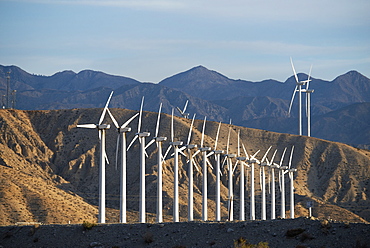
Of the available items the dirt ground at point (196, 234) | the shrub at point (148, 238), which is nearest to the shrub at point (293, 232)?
the dirt ground at point (196, 234)

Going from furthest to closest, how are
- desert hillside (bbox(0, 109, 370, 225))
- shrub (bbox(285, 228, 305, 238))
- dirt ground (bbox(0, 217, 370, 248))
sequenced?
desert hillside (bbox(0, 109, 370, 225)) → shrub (bbox(285, 228, 305, 238)) → dirt ground (bbox(0, 217, 370, 248))

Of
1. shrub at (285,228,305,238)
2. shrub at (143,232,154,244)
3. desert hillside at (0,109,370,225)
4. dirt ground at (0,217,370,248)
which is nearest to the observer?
dirt ground at (0,217,370,248)

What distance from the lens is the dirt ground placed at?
5856 centimetres

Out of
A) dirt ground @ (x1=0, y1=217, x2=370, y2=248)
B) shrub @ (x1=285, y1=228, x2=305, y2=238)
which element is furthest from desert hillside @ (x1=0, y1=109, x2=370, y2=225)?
shrub @ (x1=285, y1=228, x2=305, y2=238)

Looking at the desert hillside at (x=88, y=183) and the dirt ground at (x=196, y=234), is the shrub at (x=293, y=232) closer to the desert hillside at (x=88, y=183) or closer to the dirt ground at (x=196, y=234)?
the dirt ground at (x=196, y=234)

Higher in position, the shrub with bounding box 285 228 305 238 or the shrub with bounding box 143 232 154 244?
the shrub with bounding box 285 228 305 238

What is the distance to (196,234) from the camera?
63.5 m

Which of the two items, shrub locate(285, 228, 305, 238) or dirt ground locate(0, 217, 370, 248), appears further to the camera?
shrub locate(285, 228, 305, 238)

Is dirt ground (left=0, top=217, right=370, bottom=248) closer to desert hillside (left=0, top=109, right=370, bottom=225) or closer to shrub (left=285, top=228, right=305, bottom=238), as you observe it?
shrub (left=285, top=228, right=305, bottom=238)

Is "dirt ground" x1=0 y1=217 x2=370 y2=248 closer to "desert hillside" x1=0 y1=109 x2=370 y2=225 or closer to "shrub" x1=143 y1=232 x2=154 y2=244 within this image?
"shrub" x1=143 y1=232 x2=154 y2=244

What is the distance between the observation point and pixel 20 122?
647 ft

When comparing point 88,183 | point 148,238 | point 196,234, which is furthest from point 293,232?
point 88,183

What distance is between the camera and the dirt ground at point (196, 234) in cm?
5856

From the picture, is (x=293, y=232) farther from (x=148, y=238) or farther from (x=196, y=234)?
(x=148, y=238)
